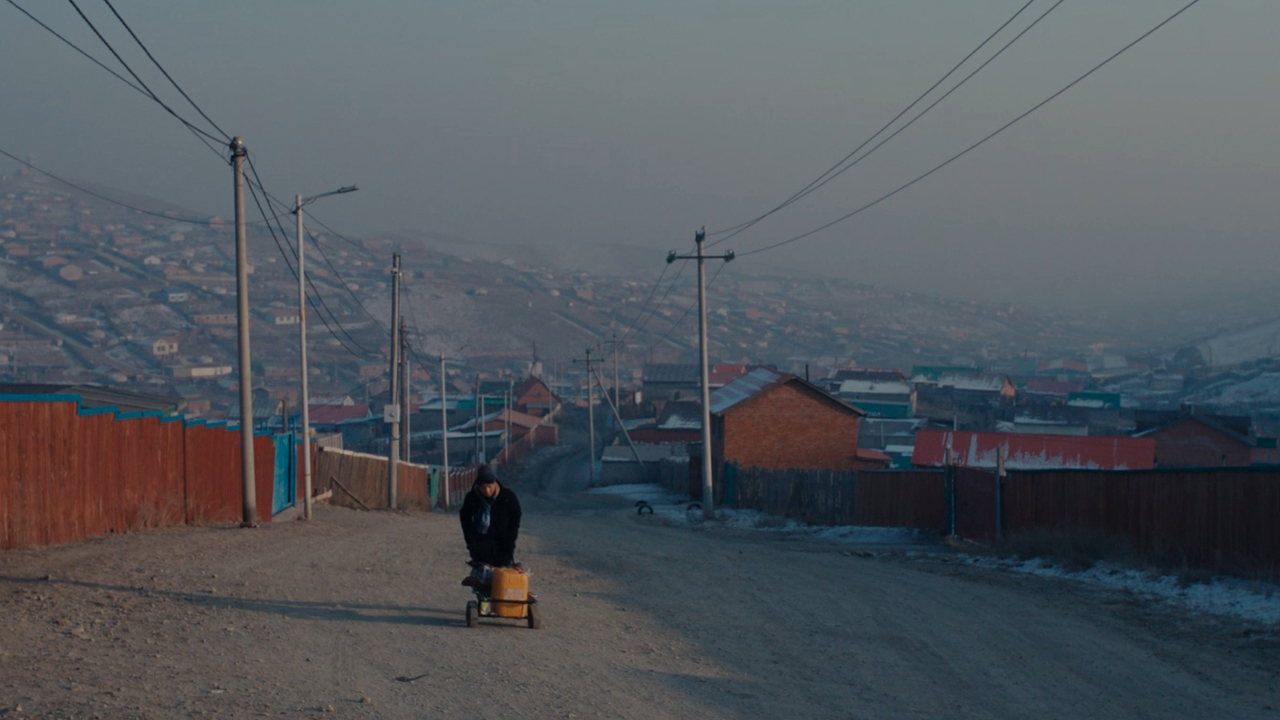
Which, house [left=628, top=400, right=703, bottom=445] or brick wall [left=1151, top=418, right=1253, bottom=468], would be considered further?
house [left=628, top=400, right=703, bottom=445]

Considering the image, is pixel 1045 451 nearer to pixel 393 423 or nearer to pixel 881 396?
pixel 393 423

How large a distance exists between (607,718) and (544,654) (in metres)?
1.83

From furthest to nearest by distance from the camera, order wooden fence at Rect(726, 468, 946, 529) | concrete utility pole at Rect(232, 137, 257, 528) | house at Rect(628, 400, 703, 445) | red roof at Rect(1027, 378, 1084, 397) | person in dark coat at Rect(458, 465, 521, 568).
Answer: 1. red roof at Rect(1027, 378, 1084, 397)
2. house at Rect(628, 400, 703, 445)
3. wooden fence at Rect(726, 468, 946, 529)
4. concrete utility pole at Rect(232, 137, 257, 528)
5. person in dark coat at Rect(458, 465, 521, 568)

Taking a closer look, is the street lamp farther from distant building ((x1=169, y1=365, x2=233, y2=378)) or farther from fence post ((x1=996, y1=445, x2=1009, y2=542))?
distant building ((x1=169, y1=365, x2=233, y2=378))

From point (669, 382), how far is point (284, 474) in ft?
339

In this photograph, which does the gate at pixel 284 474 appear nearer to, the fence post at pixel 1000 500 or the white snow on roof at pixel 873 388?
the fence post at pixel 1000 500

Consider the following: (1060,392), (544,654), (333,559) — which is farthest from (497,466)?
(1060,392)

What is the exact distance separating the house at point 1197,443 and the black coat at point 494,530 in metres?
57.3

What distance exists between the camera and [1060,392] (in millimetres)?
134000

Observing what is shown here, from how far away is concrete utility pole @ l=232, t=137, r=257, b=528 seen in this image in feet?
59.8

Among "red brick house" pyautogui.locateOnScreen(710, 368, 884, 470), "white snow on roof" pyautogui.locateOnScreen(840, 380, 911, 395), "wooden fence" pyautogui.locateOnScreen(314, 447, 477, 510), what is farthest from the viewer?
"white snow on roof" pyautogui.locateOnScreen(840, 380, 911, 395)

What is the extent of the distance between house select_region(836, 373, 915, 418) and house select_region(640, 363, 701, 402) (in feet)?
62.2

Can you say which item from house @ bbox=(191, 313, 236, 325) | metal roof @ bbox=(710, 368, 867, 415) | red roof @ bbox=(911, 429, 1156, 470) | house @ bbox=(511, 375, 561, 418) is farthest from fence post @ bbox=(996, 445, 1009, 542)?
house @ bbox=(191, 313, 236, 325)

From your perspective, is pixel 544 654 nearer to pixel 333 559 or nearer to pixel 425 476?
pixel 333 559
